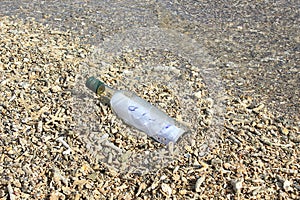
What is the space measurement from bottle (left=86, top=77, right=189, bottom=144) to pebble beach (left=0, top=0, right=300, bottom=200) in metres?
0.04

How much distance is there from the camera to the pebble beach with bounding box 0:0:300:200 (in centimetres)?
193

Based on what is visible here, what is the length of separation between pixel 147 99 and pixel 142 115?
0.21 meters

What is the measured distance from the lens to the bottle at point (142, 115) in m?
2.09

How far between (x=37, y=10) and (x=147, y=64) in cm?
113

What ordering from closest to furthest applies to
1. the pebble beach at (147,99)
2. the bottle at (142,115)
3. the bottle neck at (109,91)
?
the pebble beach at (147,99)
the bottle at (142,115)
the bottle neck at (109,91)

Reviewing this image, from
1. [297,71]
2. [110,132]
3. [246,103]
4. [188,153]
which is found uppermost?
[297,71]

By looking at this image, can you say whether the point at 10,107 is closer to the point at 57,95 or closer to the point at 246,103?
the point at 57,95

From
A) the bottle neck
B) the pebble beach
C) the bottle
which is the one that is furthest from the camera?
the bottle neck

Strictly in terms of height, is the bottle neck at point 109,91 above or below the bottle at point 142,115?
below

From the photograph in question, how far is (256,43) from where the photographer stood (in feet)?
10.3

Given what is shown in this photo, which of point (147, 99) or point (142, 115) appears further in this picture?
point (147, 99)

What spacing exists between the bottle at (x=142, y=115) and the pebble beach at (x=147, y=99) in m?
0.04

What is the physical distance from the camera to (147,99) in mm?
2369

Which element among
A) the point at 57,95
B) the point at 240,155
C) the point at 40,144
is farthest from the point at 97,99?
the point at 240,155
